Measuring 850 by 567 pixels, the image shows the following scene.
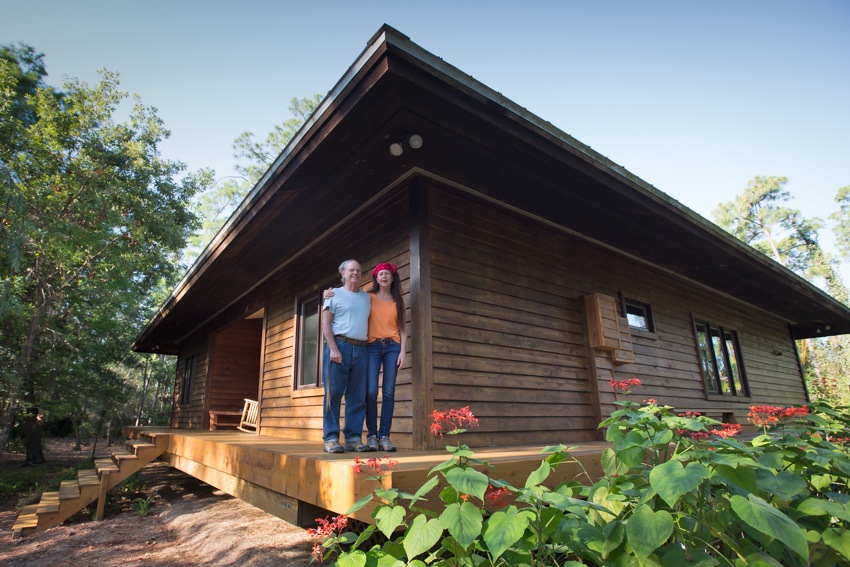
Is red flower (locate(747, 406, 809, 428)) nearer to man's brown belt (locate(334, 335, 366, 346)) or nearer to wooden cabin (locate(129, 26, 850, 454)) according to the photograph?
wooden cabin (locate(129, 26, 850, 454))

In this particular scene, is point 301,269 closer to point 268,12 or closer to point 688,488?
point 268,12

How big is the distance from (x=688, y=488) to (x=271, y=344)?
626 cm

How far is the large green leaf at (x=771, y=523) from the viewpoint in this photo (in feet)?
3.21

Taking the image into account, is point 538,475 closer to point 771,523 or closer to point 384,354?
point 771,523

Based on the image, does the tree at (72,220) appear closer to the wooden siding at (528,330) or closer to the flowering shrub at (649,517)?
the wooden siding at (528,330)

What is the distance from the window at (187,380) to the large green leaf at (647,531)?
36.9 ft

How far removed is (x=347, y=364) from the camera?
2.97 meters

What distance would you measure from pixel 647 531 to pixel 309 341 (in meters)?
4.93

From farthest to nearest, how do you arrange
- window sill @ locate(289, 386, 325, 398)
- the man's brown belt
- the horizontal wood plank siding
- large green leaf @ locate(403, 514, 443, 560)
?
window sill @ locate(289, 386, 325, 398)
the horizontal wood plank siding
the man's brown belt
large green leaf @ locate(403, 514, 443, 560)

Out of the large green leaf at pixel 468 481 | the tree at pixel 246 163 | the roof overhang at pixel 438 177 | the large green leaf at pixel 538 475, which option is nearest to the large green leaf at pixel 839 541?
the large green leaf at pixel 538 475

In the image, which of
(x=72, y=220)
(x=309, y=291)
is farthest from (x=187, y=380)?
(x=309, y=291)

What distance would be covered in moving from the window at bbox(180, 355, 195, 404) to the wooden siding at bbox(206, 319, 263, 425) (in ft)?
5.98

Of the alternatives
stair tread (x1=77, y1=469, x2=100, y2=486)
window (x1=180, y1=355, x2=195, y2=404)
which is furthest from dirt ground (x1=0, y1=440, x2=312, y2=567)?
window (x1=180, y1=355, x2=195, y2=404)

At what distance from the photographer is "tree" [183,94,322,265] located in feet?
70.4
